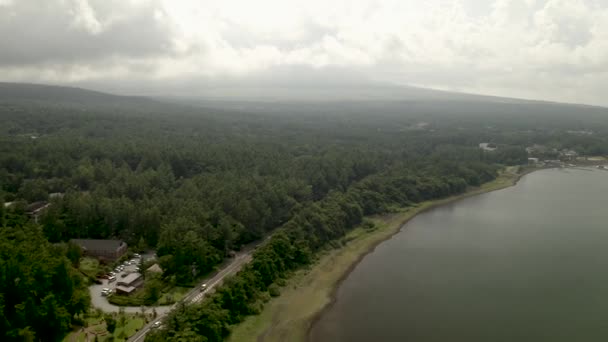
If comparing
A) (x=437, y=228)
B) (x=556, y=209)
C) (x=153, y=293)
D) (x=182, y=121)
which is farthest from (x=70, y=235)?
(x=182, y=121)

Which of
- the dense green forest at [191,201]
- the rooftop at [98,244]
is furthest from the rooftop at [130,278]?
the rooftop at [98,244]

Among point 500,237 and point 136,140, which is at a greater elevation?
point 136,140

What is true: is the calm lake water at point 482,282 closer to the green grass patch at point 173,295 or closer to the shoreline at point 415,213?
the shoreline at point 415,213

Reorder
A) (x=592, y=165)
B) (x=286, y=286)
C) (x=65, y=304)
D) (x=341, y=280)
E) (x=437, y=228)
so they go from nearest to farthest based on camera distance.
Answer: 1. (x=65, y=304)
2. (x=286, y=286)
3. (x=341, y=280)
4. (x=437, y=228)
5. (x=592, y=165)

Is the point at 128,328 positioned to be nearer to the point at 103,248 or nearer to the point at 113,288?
the point at 113,288

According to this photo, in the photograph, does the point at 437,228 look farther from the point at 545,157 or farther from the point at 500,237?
the point at 545,157
